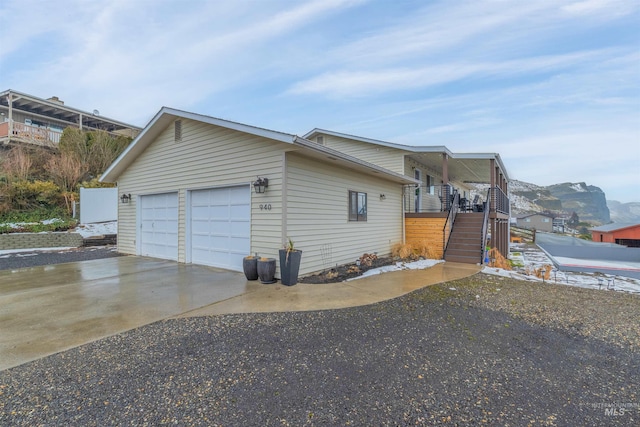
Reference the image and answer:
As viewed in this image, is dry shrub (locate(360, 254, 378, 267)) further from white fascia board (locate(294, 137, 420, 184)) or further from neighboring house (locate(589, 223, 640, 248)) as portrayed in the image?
neighboring house (locate(589, 223, 640, 248))

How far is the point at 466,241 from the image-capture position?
33.2 ft

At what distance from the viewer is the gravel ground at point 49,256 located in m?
8.67

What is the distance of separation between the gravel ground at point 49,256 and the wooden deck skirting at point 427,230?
11342mm

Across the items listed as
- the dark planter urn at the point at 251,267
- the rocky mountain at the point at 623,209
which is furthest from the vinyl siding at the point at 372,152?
the rocky mountain at the point at 623,209

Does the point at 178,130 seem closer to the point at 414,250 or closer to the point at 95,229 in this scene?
the point at 95,229

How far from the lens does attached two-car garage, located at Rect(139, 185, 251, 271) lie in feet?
24.5

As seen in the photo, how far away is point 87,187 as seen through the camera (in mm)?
15078

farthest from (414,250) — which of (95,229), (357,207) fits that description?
(95,229)

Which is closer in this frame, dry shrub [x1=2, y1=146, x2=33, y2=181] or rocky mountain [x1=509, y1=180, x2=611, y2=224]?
dry shrub [x1=2, y1=146, x2=33, y2=181]

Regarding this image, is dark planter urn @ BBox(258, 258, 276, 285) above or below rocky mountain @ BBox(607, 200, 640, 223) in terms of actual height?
below

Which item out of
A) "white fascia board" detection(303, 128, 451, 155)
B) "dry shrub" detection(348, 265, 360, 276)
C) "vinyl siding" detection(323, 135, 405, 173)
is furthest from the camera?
"vinyl siding" detection(323, 135, 405, 173)

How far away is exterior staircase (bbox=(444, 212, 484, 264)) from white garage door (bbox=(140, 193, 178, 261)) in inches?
360

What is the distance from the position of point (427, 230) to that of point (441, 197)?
161 cm

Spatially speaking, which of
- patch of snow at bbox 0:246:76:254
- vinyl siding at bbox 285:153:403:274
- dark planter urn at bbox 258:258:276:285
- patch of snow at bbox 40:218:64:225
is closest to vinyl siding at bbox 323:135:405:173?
vinyl siding at bbox 285:153:403:274
